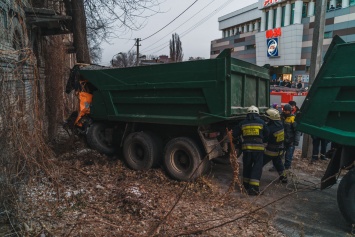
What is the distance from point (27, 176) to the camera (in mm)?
3402

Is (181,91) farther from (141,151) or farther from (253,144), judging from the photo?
(141,151)

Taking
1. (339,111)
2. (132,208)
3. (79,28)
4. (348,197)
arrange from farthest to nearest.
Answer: (79,28), (339,111), (132,208), (348,197)

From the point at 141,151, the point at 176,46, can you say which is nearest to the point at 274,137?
the point at 141,151

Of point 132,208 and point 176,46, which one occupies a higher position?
point 176,46

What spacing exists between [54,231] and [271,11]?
4185 centimetres

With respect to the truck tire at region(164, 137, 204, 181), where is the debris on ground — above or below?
below

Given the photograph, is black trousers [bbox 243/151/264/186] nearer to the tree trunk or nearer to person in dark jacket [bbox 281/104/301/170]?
person in dark jacket [bbox 281/104/301/170]

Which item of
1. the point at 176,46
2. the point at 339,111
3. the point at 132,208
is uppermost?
the point at 176,46

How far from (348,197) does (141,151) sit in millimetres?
3775

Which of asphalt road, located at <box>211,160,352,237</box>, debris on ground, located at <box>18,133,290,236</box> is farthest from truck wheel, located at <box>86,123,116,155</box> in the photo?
asphalt road, located at <box>211,160,352,237</box>

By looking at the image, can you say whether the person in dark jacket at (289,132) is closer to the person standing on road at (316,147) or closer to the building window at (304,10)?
the person standing on road at (316,147)

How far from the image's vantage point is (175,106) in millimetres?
5531

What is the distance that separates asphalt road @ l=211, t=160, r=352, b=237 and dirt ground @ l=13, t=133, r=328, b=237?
0.23 m

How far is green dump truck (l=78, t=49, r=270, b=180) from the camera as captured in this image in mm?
4996
